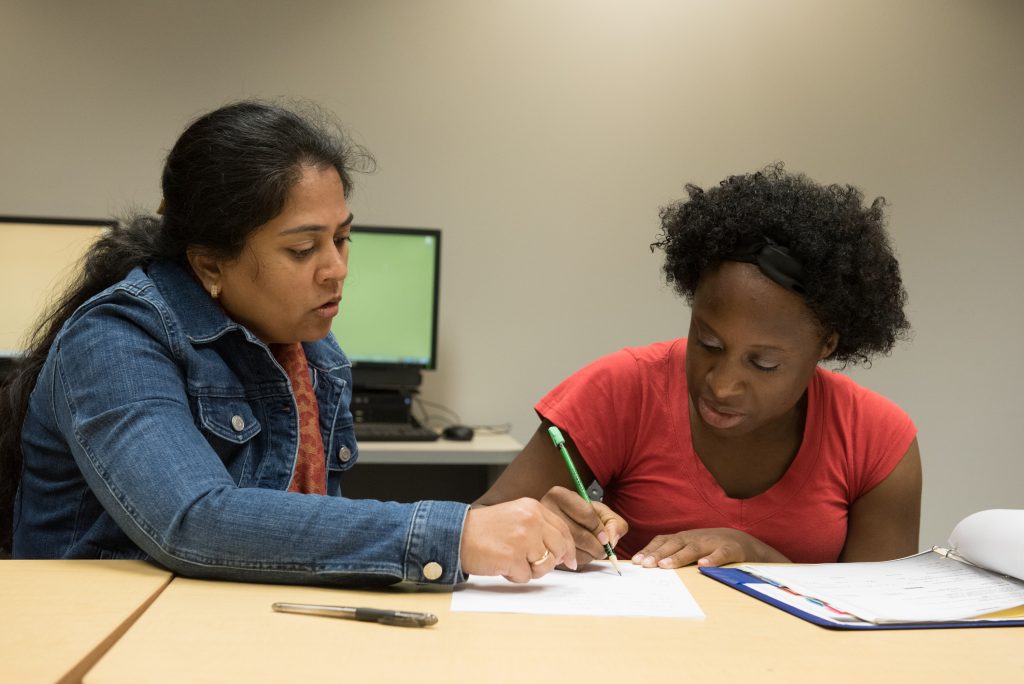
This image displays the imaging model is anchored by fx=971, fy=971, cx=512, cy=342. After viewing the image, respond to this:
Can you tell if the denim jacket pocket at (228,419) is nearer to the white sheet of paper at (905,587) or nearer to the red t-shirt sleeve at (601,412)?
the red t-shirt sleeve at (601,412)

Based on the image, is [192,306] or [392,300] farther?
[392,300]

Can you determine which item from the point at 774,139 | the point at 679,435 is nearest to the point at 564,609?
the point at 679,435

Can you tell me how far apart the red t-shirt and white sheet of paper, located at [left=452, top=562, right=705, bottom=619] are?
0.35 m

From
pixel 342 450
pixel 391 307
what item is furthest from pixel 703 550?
pixel 391 307

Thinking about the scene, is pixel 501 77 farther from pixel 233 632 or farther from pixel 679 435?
pixel 233 632

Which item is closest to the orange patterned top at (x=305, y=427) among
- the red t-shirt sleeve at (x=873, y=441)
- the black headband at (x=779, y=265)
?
the black headband at (x=779, y=265)

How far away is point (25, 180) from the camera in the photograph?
3.08 m

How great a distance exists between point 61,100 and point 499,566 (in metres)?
2.69

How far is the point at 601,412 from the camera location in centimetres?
156

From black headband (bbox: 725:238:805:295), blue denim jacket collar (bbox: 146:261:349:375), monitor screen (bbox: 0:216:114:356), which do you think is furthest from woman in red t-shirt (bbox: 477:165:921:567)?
monitor screen (bbox: 0:216:114:356)

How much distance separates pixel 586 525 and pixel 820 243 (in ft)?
1.81

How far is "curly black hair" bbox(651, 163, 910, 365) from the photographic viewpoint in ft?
4.68

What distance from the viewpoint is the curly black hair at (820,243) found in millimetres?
1427

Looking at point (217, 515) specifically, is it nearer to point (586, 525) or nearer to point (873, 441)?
point (586, 525)
